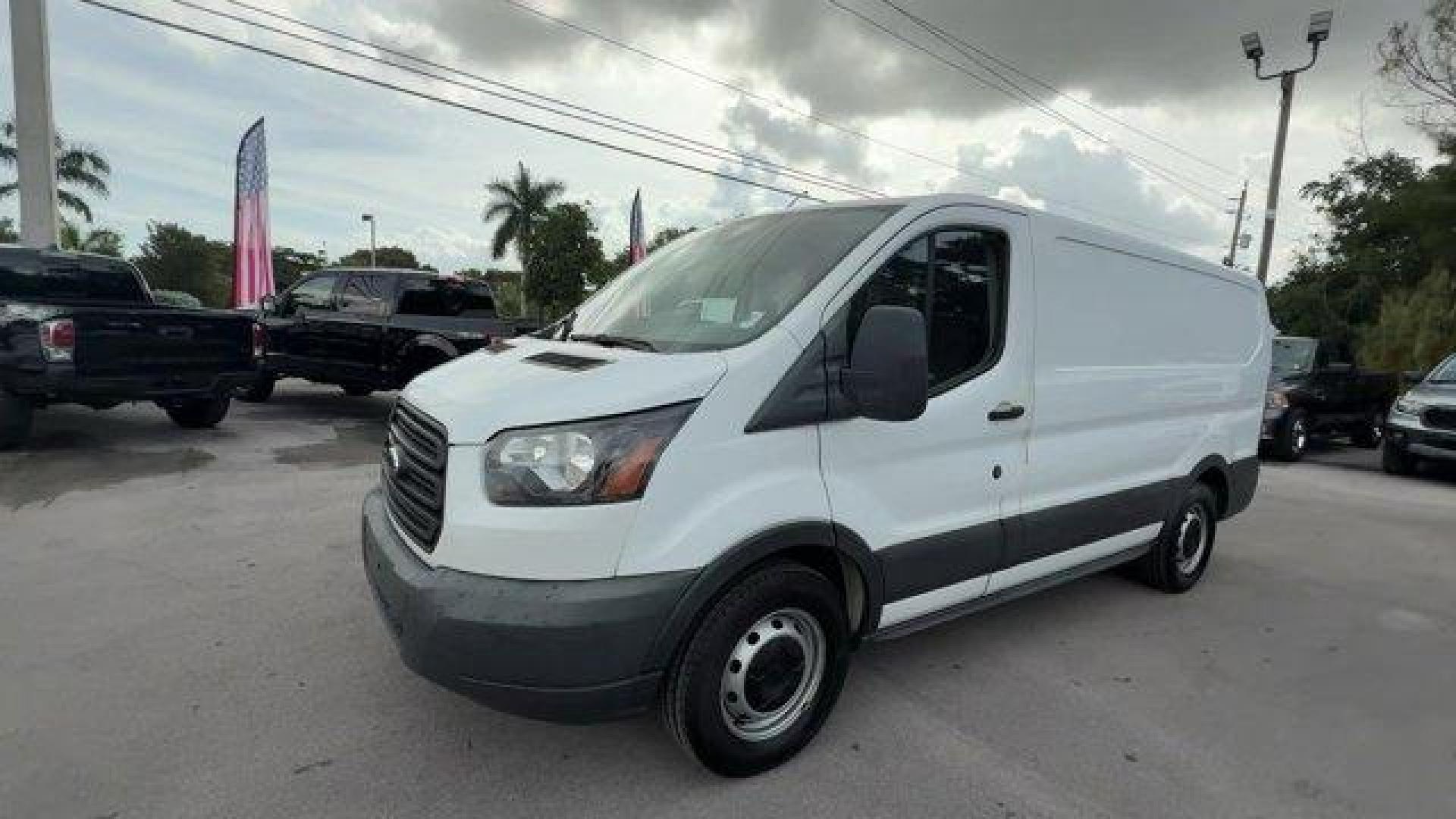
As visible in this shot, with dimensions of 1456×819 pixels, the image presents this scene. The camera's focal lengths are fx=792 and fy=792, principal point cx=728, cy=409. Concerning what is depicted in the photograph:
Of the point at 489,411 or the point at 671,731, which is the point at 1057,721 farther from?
the point at 489,411

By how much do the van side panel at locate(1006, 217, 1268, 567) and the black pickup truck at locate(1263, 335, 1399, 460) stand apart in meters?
6.23

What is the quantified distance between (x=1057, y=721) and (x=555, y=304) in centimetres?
3678

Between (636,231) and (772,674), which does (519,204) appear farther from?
(772,674)

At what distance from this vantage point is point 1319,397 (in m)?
11.1

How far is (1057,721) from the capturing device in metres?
3.16

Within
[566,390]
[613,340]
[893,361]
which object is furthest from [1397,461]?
[566,390]

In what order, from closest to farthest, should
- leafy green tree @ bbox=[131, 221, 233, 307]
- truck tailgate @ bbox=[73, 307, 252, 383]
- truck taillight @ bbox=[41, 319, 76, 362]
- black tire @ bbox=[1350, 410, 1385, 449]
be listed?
truck taillight @ bbox=[41, 319, 76, 362] < truck tailgate @ bbox=[73, 307, 252, 383] < black tire @ bbox=[1350, 410, 1385, 449] < leafy green tree @ bbox=[131, 221, 233, 307]

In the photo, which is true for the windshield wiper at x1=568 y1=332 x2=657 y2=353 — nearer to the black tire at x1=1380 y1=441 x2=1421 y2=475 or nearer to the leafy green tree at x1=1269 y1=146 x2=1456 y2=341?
A: the black tire at x1=1380 y1=441 x2=1421 y2=475

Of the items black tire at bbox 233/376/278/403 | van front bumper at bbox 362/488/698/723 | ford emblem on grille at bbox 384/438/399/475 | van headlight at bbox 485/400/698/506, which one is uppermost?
van headlight at bbox 485/400/698/506

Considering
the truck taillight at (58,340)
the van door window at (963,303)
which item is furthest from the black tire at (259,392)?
the van door window at (963,303)

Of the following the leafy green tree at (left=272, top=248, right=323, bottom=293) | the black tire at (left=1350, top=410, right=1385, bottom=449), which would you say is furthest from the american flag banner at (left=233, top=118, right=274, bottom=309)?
the leafy green tree at (left=272, top=248, right=323, bottom=293)

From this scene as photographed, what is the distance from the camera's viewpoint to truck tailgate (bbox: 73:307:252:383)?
680 cm

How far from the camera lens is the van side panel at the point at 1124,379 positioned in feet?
11.6

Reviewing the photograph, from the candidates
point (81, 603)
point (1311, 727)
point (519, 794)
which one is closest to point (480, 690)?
point (519, 794)
